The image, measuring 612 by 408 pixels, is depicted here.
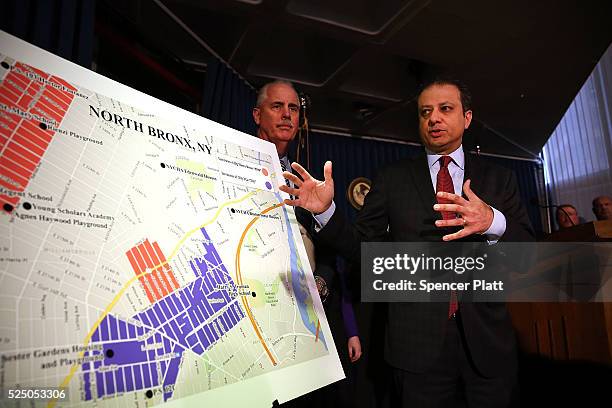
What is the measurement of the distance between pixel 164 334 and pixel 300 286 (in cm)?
38

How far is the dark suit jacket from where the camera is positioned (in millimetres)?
1136

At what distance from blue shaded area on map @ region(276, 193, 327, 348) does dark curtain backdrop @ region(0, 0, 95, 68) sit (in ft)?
5.20

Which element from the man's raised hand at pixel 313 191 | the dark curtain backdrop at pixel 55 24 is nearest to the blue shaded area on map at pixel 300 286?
the man's raised hand at pixel 313 191

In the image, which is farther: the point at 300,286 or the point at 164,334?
the point at 300,286

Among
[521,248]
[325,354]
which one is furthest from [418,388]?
[521,248]

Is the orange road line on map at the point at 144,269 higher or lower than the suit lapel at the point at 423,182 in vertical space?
lower

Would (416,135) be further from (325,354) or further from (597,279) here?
(325,354)

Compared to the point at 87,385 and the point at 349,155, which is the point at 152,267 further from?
the point at 349,155

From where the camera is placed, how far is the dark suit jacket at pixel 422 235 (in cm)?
114

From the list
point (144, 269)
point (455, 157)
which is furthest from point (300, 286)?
point (455, 157)

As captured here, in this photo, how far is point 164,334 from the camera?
605 mm

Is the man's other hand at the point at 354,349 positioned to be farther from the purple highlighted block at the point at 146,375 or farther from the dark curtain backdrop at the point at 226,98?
the dark curtain backdrop at the point at 226,98

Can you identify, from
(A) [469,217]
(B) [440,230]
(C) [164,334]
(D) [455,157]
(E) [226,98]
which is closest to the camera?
(C) [164,334]

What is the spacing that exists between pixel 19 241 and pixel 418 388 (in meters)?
1.14
